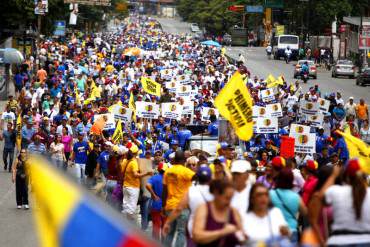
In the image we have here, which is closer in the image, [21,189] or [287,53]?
[21,189]

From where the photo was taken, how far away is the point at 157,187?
45.8ft

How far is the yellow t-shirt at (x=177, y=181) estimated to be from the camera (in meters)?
12.6

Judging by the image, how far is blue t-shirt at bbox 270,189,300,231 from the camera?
9148 millimetres

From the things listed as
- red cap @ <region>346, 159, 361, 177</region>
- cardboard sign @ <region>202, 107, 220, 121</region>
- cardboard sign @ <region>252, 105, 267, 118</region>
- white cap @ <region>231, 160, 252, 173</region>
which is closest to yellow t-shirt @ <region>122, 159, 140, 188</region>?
white cap @ <region>231, 160, 252, 173</region>

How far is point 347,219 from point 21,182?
34.1 feet

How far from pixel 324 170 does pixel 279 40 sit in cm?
7478

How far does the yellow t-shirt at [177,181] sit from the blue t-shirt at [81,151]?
23.2 ft

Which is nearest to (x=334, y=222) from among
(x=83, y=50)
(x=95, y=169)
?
(x=95, y=169)

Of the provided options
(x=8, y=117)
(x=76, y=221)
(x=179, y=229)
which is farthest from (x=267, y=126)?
(x=76, y=221)

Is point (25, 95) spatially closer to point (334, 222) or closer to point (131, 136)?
point (131, 136)

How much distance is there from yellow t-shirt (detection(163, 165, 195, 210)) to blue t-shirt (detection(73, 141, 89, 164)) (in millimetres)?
7086

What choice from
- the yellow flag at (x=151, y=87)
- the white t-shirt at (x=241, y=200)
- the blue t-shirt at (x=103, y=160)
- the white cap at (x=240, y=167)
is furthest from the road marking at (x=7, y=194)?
the white t-shirt at (x=241, y=200)

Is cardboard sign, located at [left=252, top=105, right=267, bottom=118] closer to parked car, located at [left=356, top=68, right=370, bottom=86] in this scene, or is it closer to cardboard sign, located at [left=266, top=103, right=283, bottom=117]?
cardboard sign, located at [left=266, top=103, right=283, bottom=117]

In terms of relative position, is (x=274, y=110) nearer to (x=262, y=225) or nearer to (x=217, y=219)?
(x=217, y=219)
